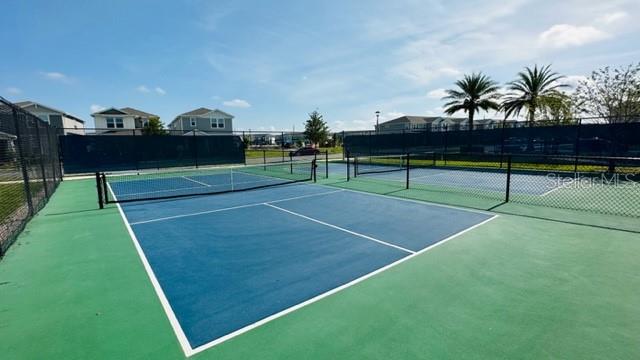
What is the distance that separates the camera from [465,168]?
60.6 ft

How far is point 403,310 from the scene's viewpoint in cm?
357

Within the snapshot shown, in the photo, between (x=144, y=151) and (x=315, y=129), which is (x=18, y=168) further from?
(x=315, y=129)

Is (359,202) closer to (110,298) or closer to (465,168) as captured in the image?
(110,298)

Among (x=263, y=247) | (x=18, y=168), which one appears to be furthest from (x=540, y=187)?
(x=18, y=168)

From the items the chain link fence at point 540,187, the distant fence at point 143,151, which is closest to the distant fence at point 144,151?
the distant fence at point 143,151

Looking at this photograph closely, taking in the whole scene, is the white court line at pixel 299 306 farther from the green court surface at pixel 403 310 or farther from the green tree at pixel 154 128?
A: the green tree at pixel 154 128

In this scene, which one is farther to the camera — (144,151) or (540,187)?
(144,151)

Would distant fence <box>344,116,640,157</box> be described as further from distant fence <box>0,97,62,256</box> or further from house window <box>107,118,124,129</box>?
house window <box>107,118,124,129</box>

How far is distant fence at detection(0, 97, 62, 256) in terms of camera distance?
694 centimetres

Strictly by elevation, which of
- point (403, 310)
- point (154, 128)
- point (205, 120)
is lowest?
point (403, 310)

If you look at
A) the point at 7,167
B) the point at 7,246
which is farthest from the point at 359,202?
the point at 7,167

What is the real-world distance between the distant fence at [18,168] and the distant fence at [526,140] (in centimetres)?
2298

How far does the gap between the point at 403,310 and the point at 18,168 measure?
10552 millimetres

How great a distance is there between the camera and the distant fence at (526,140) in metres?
15.9
